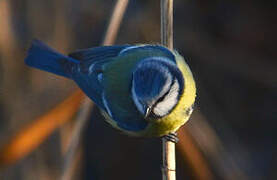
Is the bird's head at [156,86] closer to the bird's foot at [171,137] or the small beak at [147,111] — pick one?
the small beak at [147,111]

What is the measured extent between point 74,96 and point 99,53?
0.93 feet

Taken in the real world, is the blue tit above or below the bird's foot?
above

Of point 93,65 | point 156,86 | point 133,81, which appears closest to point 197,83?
point 93,65

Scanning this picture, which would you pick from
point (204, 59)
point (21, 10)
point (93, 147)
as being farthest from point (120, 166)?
point (21, 10)

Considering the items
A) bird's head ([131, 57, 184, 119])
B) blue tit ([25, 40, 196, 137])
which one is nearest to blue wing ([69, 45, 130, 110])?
blue tit ([25, 40, 196, 137])

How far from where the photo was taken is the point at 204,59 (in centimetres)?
318

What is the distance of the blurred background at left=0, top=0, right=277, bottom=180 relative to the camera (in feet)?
9.40

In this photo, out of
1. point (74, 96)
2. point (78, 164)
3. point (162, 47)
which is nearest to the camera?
point (162, 47)

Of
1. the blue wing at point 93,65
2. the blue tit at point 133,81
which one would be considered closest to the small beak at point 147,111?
the blue tit at point 133,81

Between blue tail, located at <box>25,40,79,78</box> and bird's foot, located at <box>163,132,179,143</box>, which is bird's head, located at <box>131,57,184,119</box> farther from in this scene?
blue tail, located at <box>25,40,79,78</box>

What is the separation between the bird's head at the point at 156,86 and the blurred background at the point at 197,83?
422 millimetres

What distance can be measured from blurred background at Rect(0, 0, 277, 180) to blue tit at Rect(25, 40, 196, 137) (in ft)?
0.55

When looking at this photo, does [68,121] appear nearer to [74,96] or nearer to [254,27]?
[74,96]

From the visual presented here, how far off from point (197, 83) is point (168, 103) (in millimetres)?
874
